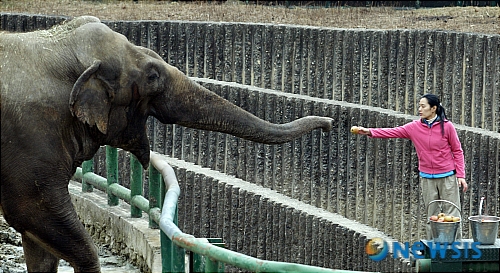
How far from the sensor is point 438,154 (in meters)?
7.87

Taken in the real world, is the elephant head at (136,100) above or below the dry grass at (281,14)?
above

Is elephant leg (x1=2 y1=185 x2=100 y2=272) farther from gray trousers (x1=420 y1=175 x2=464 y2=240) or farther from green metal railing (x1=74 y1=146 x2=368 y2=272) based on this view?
gray trousers (x1=420 y1=175 x2=464 y2=240)

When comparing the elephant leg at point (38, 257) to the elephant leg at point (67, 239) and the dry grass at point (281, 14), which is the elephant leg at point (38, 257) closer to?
the elephant leg at point (67, 239)

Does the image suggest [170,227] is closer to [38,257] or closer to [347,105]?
[38,257]

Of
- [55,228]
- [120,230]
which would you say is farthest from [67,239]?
[120,230]

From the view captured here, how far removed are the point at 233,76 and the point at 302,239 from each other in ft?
10.1

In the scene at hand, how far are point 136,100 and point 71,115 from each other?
16.6 inches

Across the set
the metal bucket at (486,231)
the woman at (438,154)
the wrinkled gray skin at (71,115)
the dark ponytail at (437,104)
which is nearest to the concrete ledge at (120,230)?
the wrinkled gray skin at (71,115)

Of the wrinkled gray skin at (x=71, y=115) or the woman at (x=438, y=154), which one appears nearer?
the wrinkled gray skin at (x=71, y=115)

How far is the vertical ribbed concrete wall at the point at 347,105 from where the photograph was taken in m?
9.16

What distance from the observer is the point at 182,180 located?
9891 mm

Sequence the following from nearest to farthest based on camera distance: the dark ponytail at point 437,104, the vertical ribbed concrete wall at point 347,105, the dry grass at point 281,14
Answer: the dark ponytail at point 437,104, the vertical ribbed concrete wall at point 347,105, the dry grass at point 281,14

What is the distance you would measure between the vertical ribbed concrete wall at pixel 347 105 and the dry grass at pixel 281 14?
136 cm

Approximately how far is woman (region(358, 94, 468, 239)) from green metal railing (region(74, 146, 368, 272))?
1638 mm
